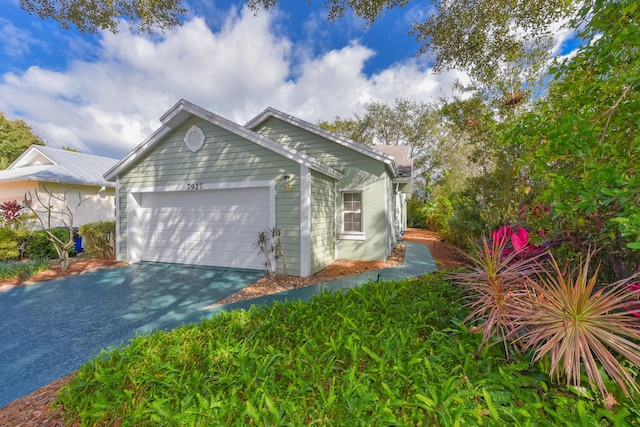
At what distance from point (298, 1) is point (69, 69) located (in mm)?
8550

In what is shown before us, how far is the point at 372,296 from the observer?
3801 mm

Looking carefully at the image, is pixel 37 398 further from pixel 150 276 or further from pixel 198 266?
pixel 198 266

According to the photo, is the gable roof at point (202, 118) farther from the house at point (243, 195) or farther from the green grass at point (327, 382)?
the green grass at point (327, 382)

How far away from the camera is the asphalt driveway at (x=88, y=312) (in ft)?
11.0

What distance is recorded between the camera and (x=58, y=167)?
47.0ft

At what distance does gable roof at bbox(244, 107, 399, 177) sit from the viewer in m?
8.69


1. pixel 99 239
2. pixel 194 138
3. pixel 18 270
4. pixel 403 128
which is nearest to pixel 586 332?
pixel 194 138

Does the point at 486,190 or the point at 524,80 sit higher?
the point at 524,80

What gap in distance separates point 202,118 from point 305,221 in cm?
442

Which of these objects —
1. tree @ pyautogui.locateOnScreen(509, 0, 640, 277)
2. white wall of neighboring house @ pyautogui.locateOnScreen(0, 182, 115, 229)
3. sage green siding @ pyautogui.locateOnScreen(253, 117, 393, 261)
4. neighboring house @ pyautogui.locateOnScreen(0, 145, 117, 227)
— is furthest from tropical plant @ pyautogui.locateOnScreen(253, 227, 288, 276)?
neighboring house @ pyautogui.locateOnScreen(0, 145, 117, 227)

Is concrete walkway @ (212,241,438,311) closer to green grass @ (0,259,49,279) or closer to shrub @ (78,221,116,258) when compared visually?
green grass @ (0,259,49,279)

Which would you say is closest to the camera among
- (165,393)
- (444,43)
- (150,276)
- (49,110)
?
(165,393)

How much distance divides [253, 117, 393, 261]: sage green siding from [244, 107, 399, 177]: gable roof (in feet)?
0.68

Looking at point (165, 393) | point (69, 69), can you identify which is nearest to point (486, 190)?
point (165, 393)
